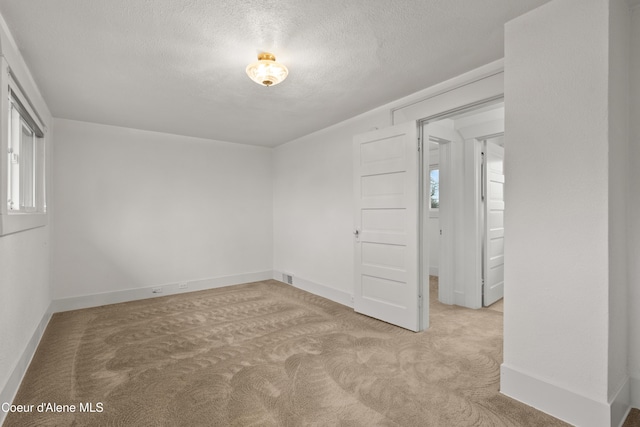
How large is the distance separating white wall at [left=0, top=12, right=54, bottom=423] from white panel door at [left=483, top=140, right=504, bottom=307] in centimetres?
477

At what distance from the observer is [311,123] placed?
4.50m

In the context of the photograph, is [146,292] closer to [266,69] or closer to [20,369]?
[20,369]

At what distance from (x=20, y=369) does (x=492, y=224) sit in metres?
5.12

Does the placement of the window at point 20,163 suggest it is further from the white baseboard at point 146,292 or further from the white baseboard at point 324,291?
the white baseboard at point 324,291

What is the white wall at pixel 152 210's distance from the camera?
428 cm

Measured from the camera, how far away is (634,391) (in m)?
2.02

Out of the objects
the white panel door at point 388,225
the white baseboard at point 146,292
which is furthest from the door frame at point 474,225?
the white baseboard at point 146,292

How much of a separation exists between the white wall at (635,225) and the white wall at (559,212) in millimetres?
276

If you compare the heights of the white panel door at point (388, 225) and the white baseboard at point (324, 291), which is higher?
the white panel door at point (388, 225)

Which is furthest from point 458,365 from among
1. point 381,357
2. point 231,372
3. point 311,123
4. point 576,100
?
point 311,123

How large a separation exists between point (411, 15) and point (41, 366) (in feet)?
12.7

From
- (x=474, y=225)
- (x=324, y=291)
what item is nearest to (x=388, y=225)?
(x=474, y=225)

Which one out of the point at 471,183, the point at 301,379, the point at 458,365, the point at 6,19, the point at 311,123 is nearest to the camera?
the point at 6,19

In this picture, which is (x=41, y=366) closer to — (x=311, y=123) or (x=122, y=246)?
(x=122, y=246)
